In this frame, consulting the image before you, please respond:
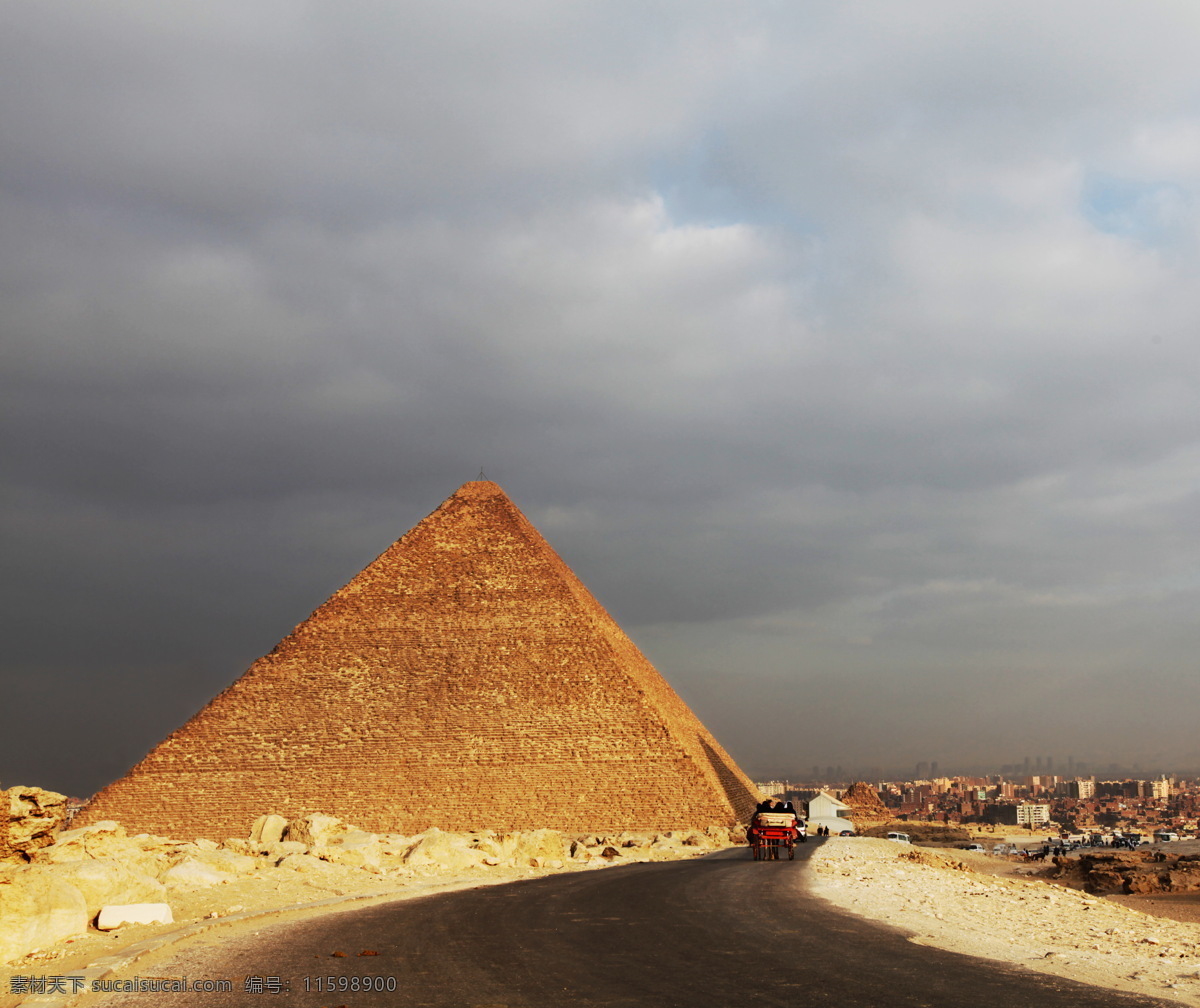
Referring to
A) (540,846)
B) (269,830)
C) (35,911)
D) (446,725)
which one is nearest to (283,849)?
(269,830)

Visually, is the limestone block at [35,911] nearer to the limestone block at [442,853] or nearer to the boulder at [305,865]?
the boulder at [305,865]

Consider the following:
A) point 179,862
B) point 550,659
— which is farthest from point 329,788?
point 179,862

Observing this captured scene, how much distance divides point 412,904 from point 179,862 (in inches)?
157

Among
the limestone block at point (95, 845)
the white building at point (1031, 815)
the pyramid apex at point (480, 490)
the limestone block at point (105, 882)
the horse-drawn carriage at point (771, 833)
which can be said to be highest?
the pyramid apex at point (480, 490)

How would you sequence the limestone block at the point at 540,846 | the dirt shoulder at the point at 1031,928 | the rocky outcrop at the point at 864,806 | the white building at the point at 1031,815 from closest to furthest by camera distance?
the dirt shoulder at the point at 1031,928, the limestone block at the point at 540,846, the rocky outcrop at the point at 864,806, the white building at the point at 1031,815

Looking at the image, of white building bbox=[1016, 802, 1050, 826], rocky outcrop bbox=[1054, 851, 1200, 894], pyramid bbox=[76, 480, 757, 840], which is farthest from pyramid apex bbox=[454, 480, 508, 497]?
white building bbox=[1016, 802, 1050, 826]

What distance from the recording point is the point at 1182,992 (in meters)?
7.05

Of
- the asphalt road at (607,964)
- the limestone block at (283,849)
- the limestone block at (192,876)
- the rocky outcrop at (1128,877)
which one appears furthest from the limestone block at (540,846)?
the rocky outcrop at (1128,877)

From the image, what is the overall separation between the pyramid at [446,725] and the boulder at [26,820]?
3440 cm

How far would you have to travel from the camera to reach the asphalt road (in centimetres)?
698

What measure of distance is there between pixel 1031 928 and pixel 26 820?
10372 millimetres

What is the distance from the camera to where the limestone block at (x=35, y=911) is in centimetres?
888

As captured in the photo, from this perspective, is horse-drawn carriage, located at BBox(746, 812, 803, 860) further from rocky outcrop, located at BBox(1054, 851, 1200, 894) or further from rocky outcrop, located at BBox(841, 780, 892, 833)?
rocky outcrop, located at BBox(841, 780, 892, 833)

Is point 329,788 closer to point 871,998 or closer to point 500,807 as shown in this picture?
point 500,807
